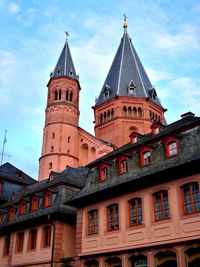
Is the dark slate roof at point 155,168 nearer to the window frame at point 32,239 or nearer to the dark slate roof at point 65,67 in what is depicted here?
the window frame at point 32,239

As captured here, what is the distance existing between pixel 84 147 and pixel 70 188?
128 ft

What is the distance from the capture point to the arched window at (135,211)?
2053 cm

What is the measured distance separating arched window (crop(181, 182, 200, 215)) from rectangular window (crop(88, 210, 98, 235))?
21.8 ft

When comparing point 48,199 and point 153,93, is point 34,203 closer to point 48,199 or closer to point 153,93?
point 48,199

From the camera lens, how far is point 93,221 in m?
23.3

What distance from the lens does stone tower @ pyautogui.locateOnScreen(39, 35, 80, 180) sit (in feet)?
203

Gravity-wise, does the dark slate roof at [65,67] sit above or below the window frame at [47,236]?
above

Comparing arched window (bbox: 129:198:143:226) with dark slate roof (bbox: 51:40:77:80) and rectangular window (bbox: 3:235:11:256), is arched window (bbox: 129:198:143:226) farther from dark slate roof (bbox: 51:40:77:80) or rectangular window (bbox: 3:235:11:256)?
dark slate roof (bbox: 51:40:77:80)

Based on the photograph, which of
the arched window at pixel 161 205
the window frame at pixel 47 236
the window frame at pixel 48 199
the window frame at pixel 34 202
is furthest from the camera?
the window frame at pixel 34 202

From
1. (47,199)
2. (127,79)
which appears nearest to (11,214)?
(47,199)

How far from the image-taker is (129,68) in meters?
81.9

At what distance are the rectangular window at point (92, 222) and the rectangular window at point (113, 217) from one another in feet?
3.82

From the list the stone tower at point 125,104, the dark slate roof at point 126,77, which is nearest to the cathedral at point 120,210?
the stone tower at point 125,104

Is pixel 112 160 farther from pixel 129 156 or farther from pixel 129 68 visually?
pixel 129 68
